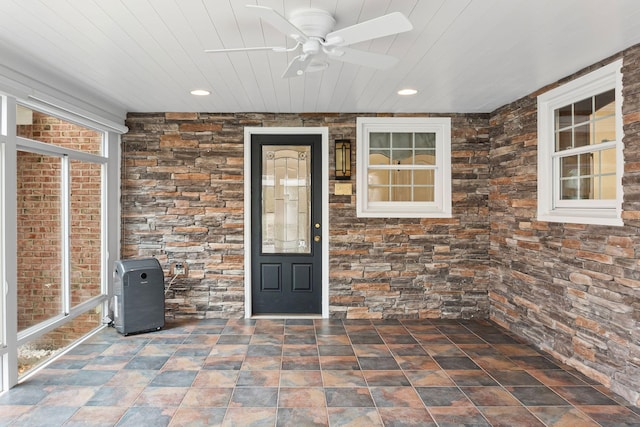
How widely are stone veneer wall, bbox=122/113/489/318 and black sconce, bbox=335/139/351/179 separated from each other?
0.12m

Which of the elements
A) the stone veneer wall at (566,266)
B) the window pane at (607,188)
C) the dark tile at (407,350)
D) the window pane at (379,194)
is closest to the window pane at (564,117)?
the stone veneer wall at (566,266)

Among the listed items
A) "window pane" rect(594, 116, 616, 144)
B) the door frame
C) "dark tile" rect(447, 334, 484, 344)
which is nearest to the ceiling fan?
"window pane" rect(594, 116, 616, 144)

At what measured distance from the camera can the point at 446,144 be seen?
4.90 meters

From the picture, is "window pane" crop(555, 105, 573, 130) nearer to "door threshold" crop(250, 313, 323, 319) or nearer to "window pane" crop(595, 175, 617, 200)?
"window pane" crop(595, 175, 617, 200)

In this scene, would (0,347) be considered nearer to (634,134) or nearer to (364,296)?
(364,296)

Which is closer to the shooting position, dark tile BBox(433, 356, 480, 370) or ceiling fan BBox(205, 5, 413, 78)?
ceiling fan BBox(205, 5, 413, 78)

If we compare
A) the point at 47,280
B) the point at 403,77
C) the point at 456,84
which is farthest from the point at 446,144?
the point at 47,280

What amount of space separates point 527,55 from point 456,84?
781mm

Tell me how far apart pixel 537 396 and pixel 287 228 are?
9.78 ft

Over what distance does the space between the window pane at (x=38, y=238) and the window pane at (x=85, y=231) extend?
23 cm

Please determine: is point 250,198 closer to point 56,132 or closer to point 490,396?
point 56,132

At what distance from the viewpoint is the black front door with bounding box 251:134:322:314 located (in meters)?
4.93

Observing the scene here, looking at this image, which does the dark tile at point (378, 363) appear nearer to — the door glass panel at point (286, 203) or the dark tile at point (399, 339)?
the dark tile at point (399, 339)

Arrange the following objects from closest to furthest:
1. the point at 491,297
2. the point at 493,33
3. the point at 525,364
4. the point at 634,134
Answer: the point at 493,33, the point at 634,134, the point at 525,364, the point at 491,297
